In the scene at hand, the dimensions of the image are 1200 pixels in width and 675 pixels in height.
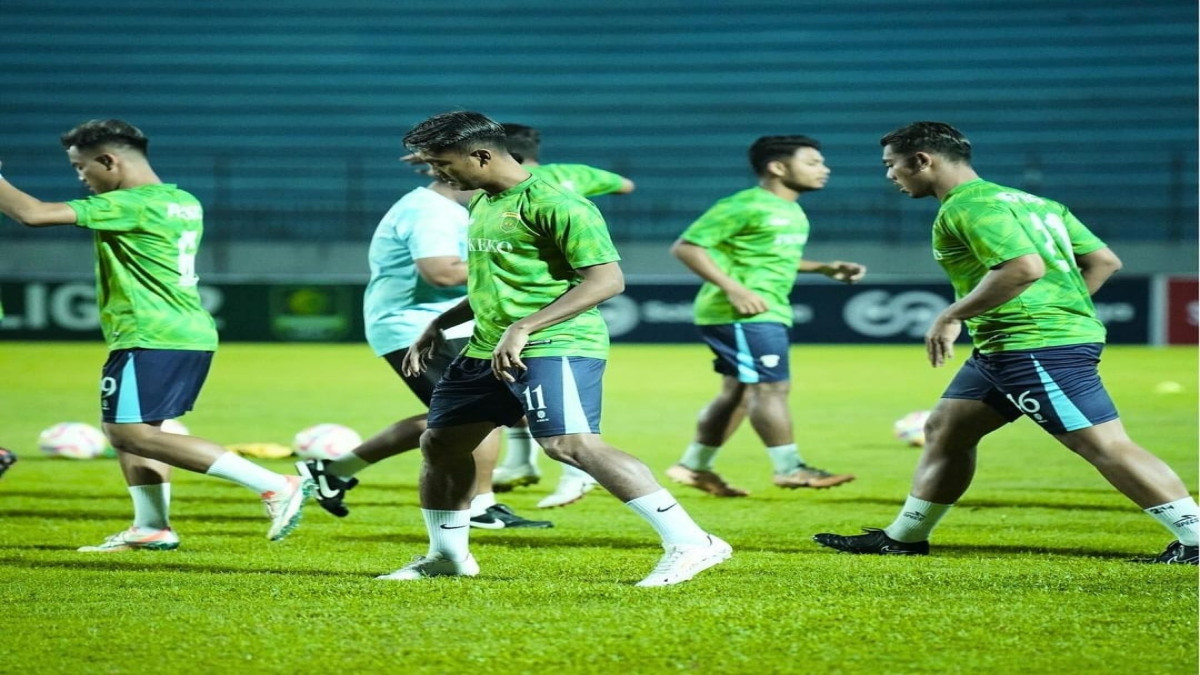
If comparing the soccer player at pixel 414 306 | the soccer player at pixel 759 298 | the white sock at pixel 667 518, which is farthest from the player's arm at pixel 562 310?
the soccer player at pixel 759 298

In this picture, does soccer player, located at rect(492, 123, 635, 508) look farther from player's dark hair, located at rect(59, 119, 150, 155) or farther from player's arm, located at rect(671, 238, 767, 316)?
player's dark hair, located at rect(59, 119, 150, 155)

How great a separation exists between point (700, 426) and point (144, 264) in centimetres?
330

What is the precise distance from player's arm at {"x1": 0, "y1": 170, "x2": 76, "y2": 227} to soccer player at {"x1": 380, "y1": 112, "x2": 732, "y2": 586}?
1337mm

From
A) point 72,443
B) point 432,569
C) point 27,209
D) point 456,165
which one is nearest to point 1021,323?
point 456,165

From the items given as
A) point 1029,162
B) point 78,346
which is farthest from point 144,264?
point 1029,162

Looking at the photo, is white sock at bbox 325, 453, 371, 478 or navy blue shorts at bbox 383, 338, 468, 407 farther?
white sock at bbox 325, 453, 371, 478

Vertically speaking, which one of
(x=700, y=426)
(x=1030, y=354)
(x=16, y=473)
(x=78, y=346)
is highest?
(x=1030, y=354)

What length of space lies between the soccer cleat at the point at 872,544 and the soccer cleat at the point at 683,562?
1114 mm

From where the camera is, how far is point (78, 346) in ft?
69.8

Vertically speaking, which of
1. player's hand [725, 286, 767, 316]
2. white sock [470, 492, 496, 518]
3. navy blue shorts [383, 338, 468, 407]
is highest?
player's hand [725, 286, 767, 316]

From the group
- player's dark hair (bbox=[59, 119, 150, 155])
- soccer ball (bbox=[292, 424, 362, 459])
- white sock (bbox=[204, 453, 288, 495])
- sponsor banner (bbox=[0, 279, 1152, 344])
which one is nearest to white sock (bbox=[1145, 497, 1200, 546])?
white sock (bbox=[204, 453, 288, 495])

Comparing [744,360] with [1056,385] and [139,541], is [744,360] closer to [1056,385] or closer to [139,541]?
[1056,385]

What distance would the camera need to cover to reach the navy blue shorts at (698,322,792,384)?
805 cm

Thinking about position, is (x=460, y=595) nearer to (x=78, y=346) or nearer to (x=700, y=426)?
(x=700, y=426)
